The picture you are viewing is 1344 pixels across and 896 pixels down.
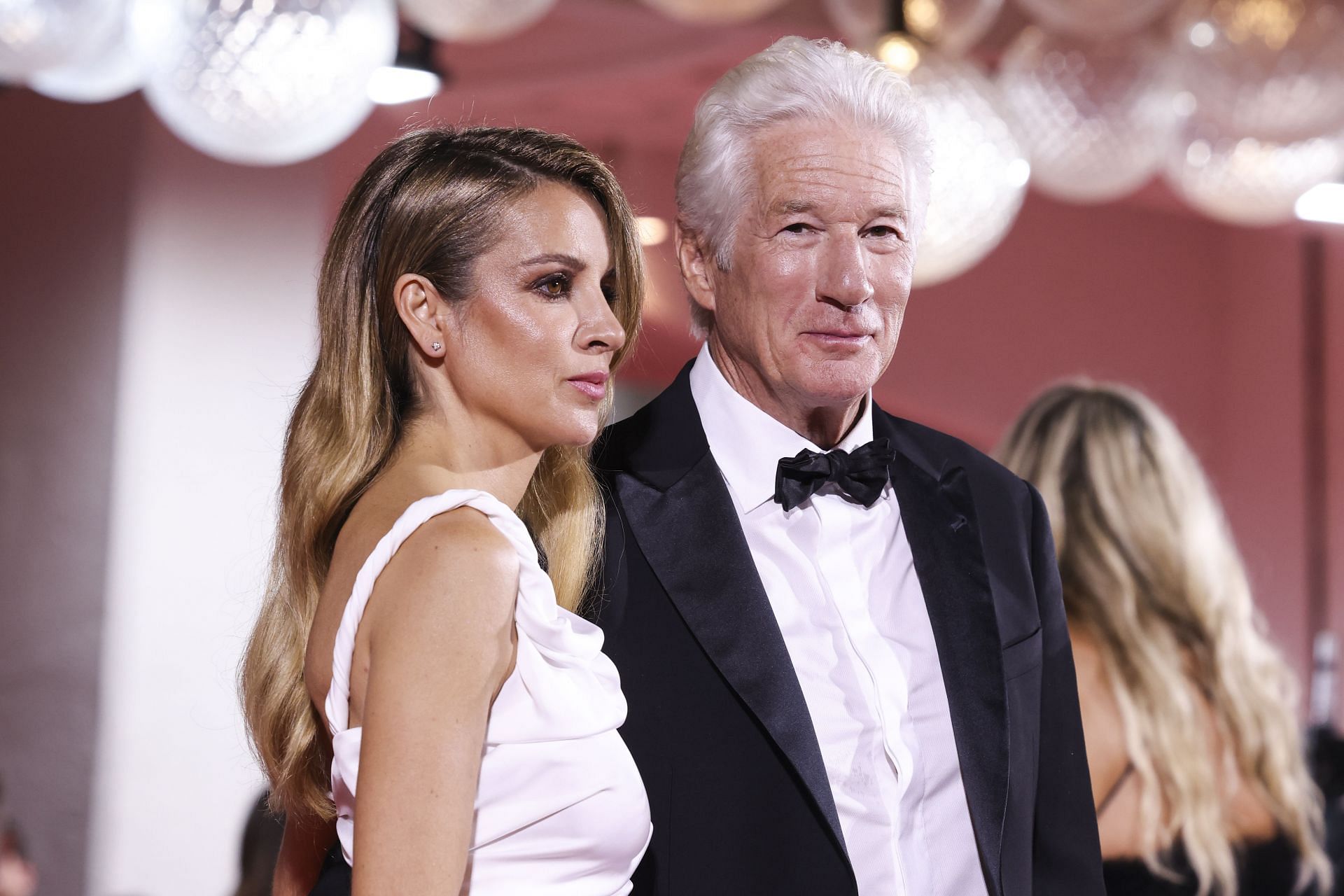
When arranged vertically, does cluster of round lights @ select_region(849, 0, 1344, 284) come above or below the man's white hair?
above

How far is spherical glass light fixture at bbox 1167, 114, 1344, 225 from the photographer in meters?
3.73

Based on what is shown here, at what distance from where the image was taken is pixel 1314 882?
2.99 meters

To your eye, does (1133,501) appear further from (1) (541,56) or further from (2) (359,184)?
(1) (541,56)

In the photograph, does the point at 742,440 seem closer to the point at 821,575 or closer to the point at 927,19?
the point at 821,575

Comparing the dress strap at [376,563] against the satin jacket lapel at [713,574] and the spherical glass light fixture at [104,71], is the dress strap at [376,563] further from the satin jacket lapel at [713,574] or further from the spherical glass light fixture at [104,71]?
the spherical glass light fixture at [104,71]

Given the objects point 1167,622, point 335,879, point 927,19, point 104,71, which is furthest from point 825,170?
point 104,71

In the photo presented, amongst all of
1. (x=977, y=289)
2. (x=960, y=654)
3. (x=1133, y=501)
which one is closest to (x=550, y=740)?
(x=960, y=654)

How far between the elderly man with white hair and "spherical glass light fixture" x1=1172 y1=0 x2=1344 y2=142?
5.61 feet

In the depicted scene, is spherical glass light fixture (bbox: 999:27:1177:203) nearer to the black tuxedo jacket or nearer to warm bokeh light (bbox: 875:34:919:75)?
warm bokeh light (bbox: 875:34:919:75)

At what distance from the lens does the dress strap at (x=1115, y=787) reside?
2783mm

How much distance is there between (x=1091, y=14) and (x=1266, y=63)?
403 millimetres

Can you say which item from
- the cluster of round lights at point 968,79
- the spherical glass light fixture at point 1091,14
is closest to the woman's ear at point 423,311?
the cluster of round lights at point 968,79

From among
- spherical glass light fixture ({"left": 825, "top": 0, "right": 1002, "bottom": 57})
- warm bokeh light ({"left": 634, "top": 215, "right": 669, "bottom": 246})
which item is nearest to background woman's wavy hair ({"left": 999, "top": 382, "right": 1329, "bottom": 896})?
spherical glass light fixture ({"left": 825, "top": 0, "right": 1002, "bottom": 57})

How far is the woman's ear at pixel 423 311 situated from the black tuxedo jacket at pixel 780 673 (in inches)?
13.8
